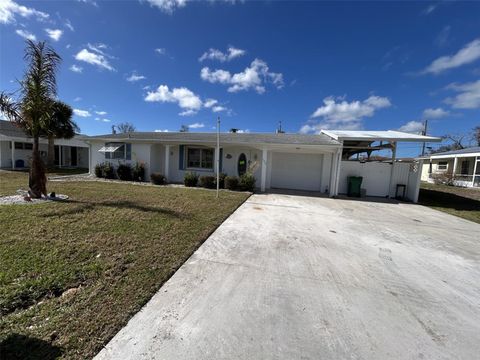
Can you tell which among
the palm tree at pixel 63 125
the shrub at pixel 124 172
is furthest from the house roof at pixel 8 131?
the shrub at pixel 124 172

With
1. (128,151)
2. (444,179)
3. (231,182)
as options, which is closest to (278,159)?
(231,182)

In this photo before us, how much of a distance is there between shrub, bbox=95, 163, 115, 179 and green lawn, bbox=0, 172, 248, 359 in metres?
7.93

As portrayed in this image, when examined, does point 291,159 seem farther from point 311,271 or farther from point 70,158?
point 70,158

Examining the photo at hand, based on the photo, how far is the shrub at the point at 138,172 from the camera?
13.1 m

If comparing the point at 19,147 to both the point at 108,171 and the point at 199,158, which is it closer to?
the point at 108,171

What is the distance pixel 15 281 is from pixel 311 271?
4.02 metres

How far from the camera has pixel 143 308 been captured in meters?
2.43

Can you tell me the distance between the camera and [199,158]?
13.5m

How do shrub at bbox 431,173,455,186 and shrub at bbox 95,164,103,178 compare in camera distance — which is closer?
shrub at bbox 95,164,103,178

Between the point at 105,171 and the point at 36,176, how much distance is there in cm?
680

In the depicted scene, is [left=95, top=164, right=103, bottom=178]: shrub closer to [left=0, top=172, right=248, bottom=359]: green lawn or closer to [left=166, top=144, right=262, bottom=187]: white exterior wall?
[left=166, top=144, right=262, bottom=187]: white exterior wall

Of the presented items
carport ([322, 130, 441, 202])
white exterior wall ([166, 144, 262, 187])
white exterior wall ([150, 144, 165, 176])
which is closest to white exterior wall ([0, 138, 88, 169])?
white exterior wall ([150, 144, 165, 176])

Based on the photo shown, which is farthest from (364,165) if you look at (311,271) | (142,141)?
(142,141)

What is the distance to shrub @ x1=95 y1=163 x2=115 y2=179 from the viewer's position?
13.6 metres
